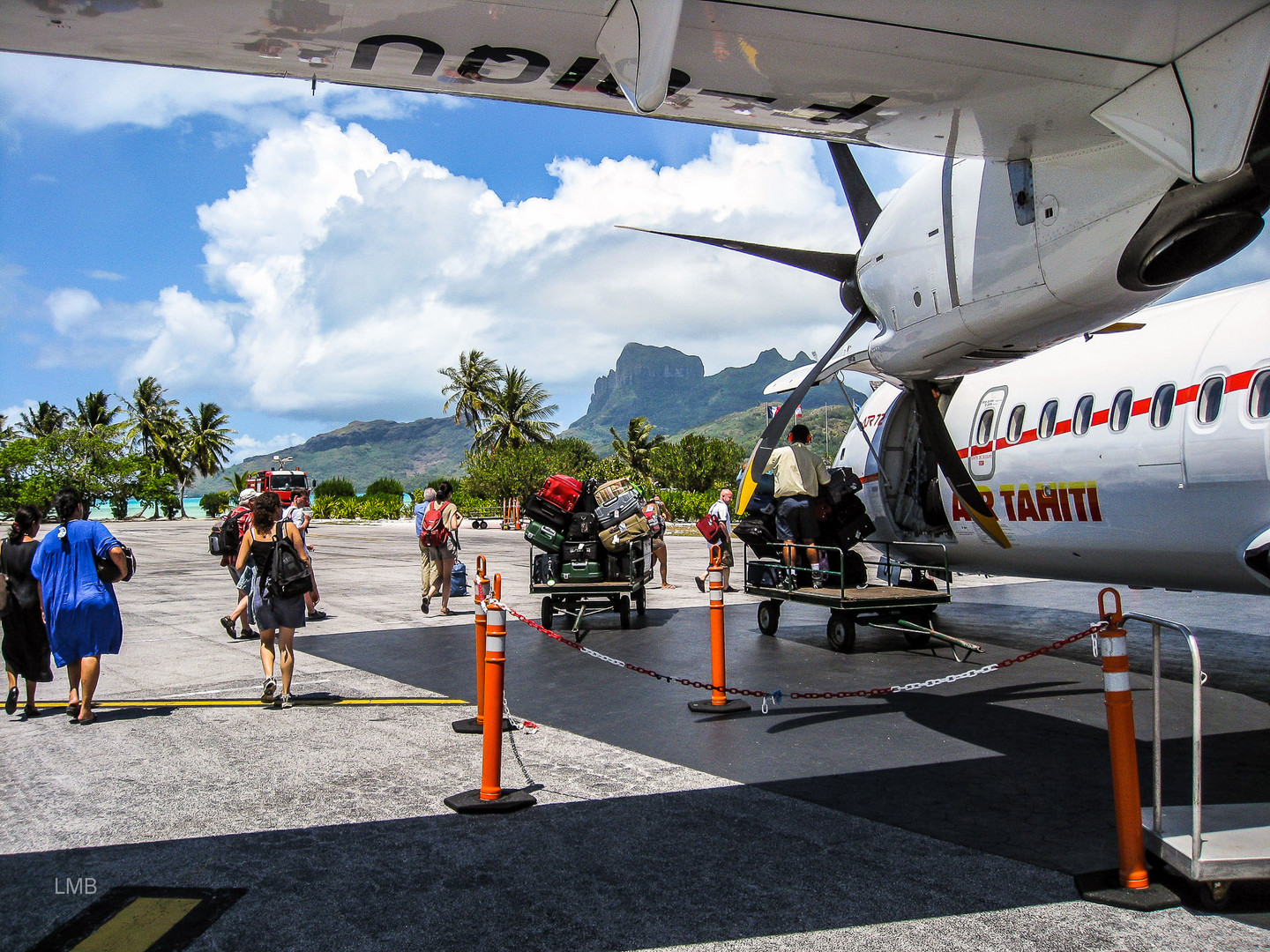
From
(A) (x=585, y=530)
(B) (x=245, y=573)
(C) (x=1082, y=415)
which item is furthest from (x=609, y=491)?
(C) (x=1082, y=415)

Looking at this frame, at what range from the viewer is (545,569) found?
12047 millimetres

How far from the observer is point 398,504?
6191cm

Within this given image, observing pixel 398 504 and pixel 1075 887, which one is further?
pixel 398 504

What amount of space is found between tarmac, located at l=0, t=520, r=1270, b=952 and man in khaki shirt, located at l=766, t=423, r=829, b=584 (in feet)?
6.00

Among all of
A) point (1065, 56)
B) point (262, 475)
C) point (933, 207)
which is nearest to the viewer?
point (1065, 56)

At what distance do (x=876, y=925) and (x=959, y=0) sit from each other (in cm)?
370

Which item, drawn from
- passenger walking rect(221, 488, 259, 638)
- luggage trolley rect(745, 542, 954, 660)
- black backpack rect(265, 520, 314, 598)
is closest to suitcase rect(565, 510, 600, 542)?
luggage trolley rect(745, 542, 954, 660)

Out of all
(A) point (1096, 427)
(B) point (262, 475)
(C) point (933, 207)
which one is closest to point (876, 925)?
(C) point (933, 207)

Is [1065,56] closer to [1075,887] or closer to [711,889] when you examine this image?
[1075,887]

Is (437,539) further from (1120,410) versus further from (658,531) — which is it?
(1120,410)

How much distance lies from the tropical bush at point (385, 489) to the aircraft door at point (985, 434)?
5820 cm

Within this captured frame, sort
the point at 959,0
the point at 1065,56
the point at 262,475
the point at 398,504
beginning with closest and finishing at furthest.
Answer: the point at 959,0 → the point at 1065,56 → the point at 262,475 → the point at 398,504

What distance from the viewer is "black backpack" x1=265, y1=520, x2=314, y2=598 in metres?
7.29

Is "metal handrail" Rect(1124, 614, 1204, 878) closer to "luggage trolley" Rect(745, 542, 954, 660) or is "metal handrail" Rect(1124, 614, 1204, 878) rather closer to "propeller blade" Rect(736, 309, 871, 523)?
"propeller blade" Rect(736, 309, 871, 523)
